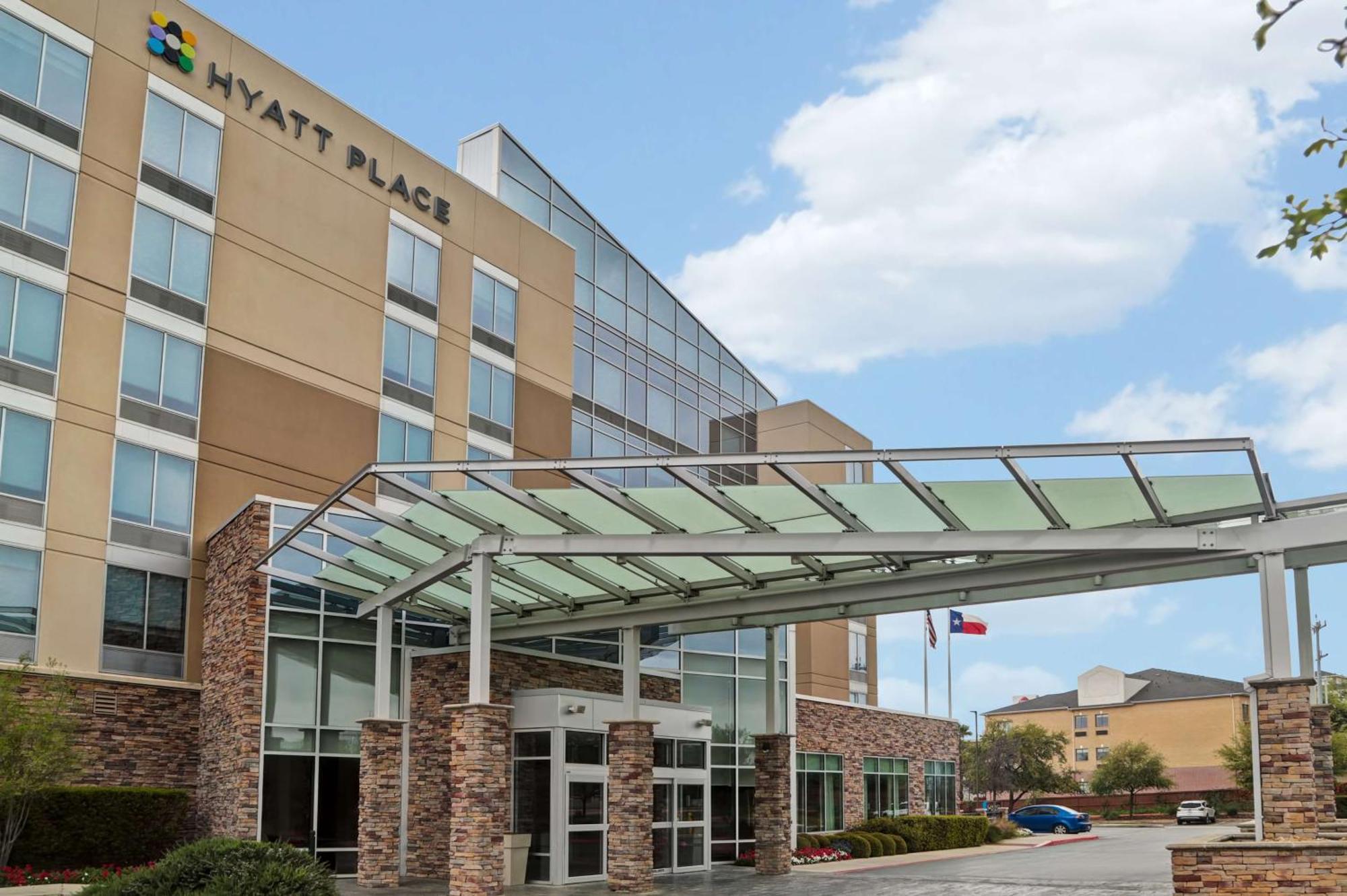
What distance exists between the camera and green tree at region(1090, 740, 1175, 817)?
7169 centimetres

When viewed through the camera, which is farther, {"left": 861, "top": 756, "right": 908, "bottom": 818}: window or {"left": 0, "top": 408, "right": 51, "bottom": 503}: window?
{"left": 861, "top": 756, "right": 908, "bottom": 818}: window

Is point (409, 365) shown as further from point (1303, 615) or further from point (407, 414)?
point (1303, 615)

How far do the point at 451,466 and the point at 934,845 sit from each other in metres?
24.7

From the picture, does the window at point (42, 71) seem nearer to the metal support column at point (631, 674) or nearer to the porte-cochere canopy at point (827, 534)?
the porte-cochere canopy at point (827, 534)

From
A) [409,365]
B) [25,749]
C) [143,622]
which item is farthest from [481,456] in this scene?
[25,749]

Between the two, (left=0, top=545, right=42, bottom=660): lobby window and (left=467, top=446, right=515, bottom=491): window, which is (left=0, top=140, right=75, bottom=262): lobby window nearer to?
(left=0, top=545, right=42, bottom=660): lobby window

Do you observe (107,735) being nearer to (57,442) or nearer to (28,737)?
(28,737)

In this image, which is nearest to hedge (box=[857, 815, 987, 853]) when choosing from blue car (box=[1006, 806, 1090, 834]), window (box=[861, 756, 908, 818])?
window (box=[861, 756, 908, 818])

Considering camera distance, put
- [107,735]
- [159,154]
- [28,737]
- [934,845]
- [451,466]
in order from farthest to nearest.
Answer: [934,845] < [159,154] < [107,735] < [28,737] < [451,466]

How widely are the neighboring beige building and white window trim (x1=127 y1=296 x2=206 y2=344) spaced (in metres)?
66.1

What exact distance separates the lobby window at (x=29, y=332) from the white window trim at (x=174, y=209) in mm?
2745

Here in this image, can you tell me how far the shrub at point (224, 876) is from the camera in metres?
12.8

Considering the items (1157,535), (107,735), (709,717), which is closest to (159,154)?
(107,735)

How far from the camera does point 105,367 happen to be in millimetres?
23906
